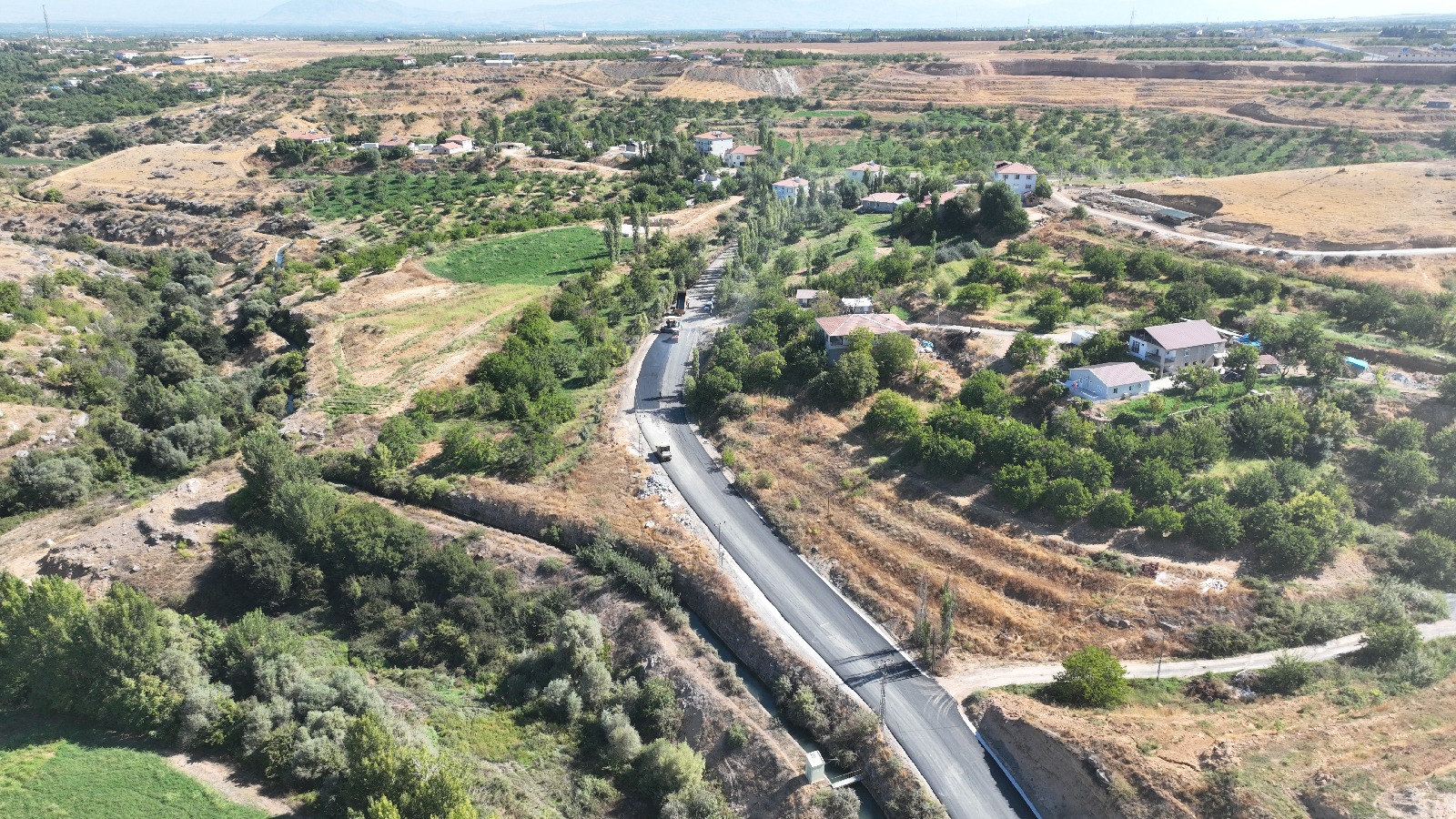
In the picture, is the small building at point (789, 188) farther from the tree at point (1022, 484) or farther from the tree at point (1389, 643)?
the tree at point (1389, 643)

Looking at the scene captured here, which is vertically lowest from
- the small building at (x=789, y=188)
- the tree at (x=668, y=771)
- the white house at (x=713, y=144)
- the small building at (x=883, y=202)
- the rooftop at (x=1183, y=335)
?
the tree at (x=668, y=771)

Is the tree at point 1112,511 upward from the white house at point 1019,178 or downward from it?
downward

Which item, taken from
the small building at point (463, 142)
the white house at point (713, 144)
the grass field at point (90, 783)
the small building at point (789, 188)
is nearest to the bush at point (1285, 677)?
the grass field at point (90, 783)

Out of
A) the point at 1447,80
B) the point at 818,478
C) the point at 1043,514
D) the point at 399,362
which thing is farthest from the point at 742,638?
the point at 1447,80

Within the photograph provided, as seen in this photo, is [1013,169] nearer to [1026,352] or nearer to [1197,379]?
[1026,352]

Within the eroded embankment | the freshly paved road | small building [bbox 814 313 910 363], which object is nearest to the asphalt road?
the freshly paved road

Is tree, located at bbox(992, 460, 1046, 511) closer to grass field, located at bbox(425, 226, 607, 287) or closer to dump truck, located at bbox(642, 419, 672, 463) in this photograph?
dump truck, located at bbox(642, 419, 672, 463)

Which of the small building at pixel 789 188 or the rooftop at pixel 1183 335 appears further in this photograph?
the small building at pixel 789 188
